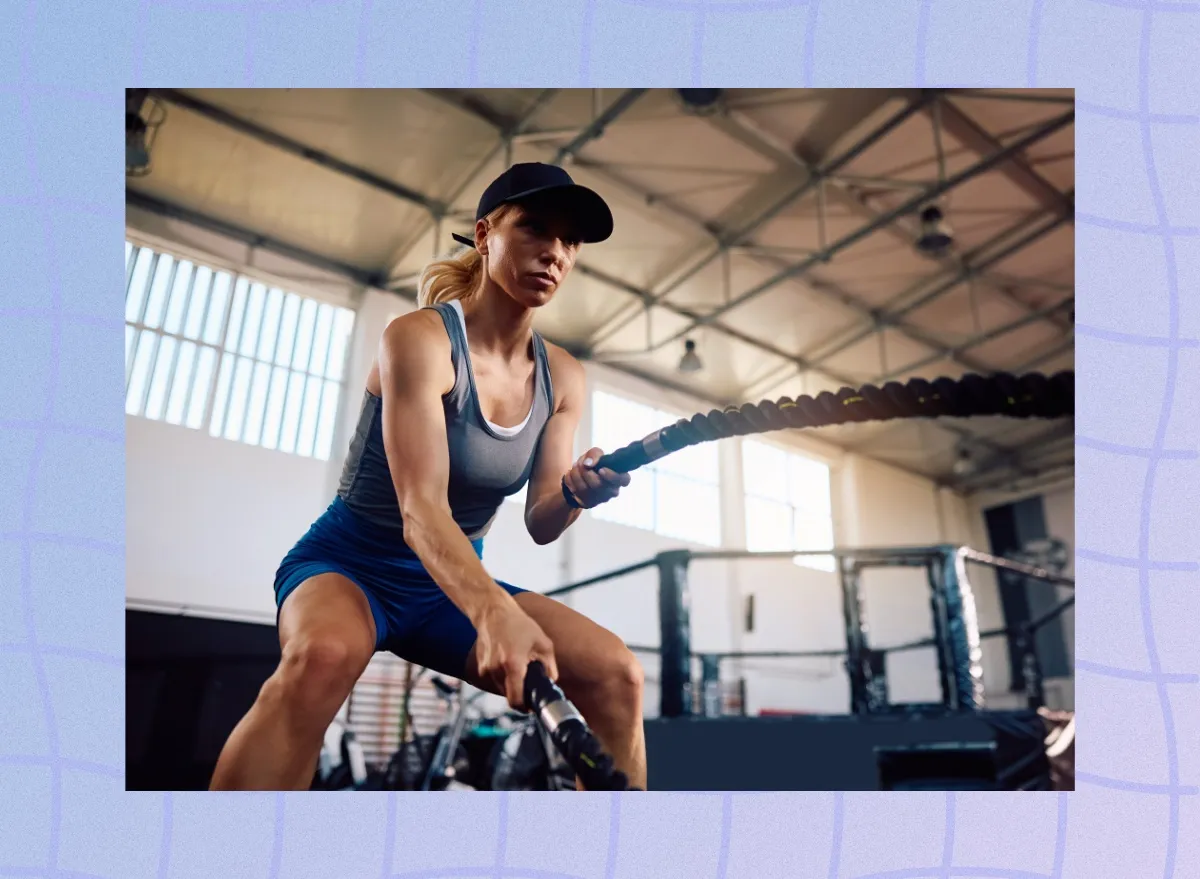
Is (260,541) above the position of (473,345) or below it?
below

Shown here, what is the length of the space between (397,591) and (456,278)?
492 millimetres

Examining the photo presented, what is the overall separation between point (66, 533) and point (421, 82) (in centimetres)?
98

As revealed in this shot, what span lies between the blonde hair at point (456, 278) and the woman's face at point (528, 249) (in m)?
0.02

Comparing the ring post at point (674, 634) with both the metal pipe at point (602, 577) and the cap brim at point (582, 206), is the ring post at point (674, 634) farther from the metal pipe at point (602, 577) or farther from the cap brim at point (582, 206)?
the cap brim at point (582, 206)

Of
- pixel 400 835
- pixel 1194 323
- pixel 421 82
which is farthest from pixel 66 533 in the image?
pixel 1194 323

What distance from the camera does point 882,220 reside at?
1716mm

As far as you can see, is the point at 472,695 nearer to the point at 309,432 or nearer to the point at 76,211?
the point at 309,432

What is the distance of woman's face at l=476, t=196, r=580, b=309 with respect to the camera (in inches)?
54.7

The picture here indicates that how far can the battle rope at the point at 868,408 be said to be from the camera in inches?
41.1

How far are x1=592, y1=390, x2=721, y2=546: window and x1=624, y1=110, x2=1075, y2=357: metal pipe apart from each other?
10.0 inches

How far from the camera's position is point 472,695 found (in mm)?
2719

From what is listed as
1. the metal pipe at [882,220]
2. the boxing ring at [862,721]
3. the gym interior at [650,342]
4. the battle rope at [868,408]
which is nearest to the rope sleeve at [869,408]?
the battle rope at [868,408]

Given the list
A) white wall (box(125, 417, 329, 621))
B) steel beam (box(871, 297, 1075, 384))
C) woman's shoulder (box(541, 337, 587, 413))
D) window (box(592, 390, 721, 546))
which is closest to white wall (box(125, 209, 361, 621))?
white wall (box(125, 417, 329, 621))

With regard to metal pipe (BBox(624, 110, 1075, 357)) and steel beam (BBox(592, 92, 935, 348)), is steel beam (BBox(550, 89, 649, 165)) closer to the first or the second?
steel beam (BBox(592, 92, 935, 348))
